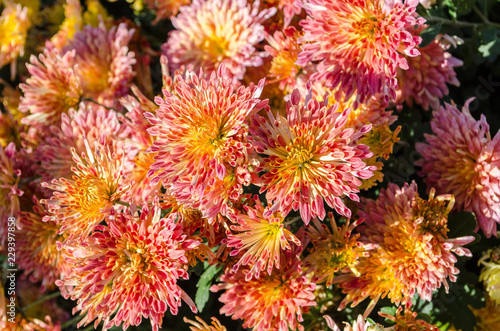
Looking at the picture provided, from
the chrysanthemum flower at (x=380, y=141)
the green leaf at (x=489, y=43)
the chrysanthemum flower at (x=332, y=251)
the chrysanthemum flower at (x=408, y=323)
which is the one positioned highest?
the green leaf at (x=489, y=43)

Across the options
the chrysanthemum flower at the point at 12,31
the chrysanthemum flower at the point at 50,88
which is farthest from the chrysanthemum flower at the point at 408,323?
the chrysanthemum flower at the point at 12,31

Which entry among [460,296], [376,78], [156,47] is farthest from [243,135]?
[156,47]

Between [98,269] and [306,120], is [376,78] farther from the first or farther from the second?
[98,269]

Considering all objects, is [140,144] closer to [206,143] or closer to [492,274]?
[206,143]

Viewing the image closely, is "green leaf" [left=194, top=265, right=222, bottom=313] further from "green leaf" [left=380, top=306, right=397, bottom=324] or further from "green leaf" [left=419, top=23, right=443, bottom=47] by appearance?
"green leaf" [left=419, top=23, right=443, bottom=47]

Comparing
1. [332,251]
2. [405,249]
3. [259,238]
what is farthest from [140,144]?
[405,249]

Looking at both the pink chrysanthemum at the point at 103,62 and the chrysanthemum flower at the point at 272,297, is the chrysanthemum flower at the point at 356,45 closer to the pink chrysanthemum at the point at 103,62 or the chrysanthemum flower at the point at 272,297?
the chrysanthemum flower at the point at 272,297
